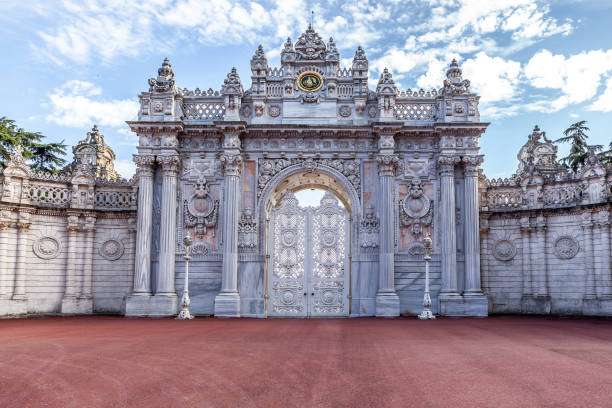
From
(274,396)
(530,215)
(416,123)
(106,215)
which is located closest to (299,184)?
(416,123)

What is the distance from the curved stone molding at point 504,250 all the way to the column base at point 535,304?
189 cm

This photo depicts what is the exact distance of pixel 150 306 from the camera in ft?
70.9

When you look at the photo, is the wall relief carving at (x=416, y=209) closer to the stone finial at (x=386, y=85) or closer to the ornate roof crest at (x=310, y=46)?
the stone finial at (x=386, y=85)

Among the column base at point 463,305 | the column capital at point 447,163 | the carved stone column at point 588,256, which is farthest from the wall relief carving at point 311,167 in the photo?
the carved stone column at point 588,256

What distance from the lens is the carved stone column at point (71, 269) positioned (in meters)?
22.5

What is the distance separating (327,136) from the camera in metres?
23.1

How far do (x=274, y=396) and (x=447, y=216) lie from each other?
16.4 metres

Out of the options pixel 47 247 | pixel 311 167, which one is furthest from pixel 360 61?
pixel 47 247

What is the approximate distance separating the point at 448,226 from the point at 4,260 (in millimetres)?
18451

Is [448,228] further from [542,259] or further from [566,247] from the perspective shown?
[566,247]

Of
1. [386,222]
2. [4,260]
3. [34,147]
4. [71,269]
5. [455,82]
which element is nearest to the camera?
[4,260]

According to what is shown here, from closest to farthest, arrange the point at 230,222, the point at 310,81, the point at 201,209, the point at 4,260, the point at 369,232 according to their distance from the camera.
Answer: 1. the point at 4,260
2. the point at 230,222
3. the point at 369,232
4. the point at 201,209
5. the point at 310,81

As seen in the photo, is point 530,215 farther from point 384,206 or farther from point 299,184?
point 299,184

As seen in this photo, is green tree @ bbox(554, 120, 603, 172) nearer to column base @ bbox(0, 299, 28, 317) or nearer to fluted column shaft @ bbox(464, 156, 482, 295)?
fluted column shaft @ bbox(464, 156, 482, 295)
